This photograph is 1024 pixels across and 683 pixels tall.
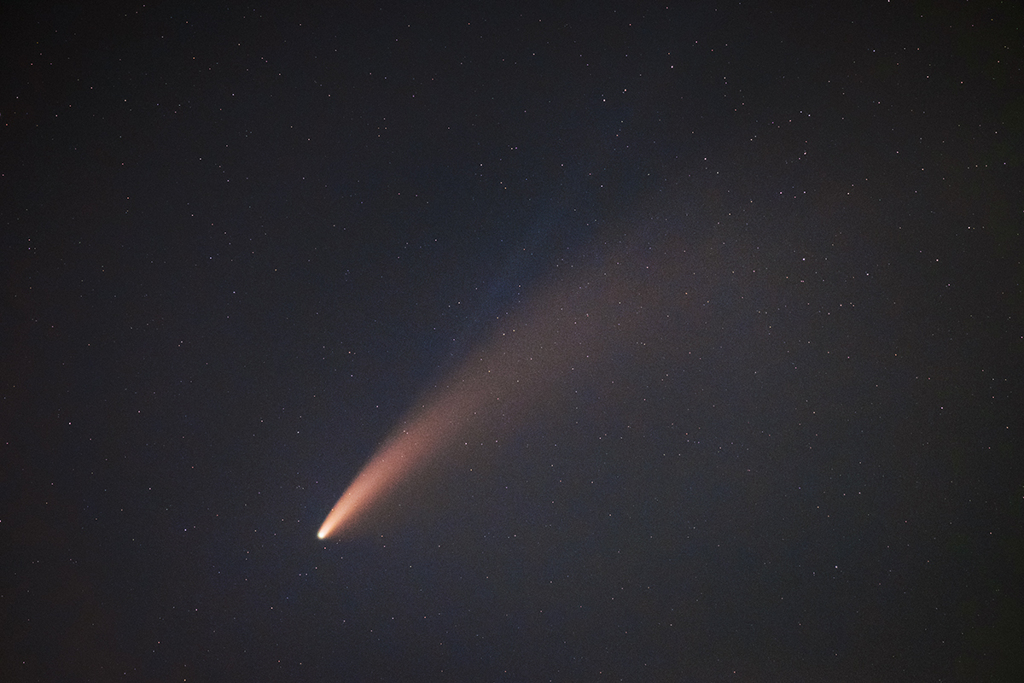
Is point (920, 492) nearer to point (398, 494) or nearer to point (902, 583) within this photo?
point (902, 583)

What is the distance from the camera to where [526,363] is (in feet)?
3.06

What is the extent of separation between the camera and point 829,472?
0.91 metres

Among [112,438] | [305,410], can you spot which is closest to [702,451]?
[305,410]

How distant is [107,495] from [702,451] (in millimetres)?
771

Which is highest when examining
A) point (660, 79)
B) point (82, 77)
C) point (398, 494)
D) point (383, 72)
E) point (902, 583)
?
point (82, 77)

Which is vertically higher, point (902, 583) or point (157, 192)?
point (157, 192)

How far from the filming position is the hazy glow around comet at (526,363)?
92 cm

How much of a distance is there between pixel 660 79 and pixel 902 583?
0.70 m

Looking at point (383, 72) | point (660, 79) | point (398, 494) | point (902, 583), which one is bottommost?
point (902, 583)

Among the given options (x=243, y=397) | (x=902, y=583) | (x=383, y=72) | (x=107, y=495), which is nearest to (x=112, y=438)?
(x=107, y=495)

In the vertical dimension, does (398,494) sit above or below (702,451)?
above

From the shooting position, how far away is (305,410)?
3.07 feet

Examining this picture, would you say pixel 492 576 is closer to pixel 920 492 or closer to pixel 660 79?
pixel 920 492

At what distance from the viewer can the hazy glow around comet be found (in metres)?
0.92
